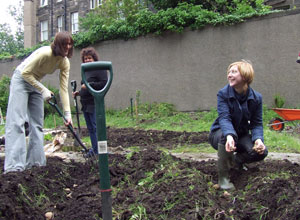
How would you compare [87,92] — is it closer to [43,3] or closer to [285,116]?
[285,116]

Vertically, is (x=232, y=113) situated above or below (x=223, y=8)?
below

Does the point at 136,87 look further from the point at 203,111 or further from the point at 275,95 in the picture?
the point at 275,95

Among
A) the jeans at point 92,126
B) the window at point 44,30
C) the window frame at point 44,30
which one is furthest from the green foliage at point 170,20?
the window at point 44,30

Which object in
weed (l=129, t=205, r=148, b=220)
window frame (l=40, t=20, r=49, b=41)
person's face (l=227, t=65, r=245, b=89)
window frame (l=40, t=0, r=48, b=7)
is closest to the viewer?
weed (l=129, t=205, r=148, b=220)

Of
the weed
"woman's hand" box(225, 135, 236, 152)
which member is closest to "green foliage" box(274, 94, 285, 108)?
"woman's hand" box(225, 135, 236, 152)

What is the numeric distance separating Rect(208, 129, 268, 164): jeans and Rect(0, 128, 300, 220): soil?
0.52 feet

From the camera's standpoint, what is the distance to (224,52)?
9227mm

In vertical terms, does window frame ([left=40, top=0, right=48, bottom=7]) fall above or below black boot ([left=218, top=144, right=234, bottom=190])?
above

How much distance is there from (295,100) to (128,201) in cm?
711

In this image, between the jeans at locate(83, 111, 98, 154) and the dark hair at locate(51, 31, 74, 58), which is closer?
the dark hair at locate(51, 31, 74, 58)

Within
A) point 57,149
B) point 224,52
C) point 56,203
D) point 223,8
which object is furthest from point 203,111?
point 56,203

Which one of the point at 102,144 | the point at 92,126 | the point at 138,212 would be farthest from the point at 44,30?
the point at 102,144

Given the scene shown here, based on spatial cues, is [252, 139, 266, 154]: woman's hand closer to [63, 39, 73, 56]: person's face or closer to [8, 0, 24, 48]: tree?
[63, 39, 73, 56]: person's face

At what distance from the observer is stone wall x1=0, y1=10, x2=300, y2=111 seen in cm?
821
